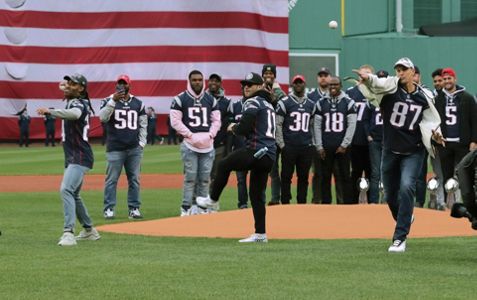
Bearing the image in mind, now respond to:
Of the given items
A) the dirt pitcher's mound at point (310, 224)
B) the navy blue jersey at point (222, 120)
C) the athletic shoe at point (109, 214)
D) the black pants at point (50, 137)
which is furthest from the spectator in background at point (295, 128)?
the black pants at point (50, 137)

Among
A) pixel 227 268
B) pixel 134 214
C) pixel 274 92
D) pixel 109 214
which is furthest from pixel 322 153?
pixel 227 268

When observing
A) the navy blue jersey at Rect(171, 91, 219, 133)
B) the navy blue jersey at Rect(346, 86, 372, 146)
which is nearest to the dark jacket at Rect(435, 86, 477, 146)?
the navy blue jersey at Rect(346, 86, 372, 146)

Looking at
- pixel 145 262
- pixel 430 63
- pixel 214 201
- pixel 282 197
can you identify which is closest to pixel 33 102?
pixel 430 63

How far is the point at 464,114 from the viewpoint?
18219 mm

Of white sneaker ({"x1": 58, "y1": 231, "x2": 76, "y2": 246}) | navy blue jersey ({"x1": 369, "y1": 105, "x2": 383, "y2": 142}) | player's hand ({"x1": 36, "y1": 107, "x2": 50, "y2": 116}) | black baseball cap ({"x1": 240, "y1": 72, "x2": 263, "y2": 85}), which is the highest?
black baseball cap ({"x1": 240, "y1": 72, "x2": 263, "y2": 85})

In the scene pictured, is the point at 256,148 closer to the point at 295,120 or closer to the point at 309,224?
the point at 309,224

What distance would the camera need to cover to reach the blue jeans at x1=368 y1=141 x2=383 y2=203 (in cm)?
1920

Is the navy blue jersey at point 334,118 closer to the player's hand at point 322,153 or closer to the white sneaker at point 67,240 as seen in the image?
the player's hand at point 322,153

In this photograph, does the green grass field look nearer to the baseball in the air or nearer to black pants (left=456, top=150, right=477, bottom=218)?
black pants (left=456, top=150, right=477, bottom=218)

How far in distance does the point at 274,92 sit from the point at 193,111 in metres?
1.74

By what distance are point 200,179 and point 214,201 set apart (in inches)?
143

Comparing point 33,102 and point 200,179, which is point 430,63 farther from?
point 200,179

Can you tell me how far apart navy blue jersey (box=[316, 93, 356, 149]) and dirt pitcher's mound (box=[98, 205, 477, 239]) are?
2.35 m

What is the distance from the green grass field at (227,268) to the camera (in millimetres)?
9367
